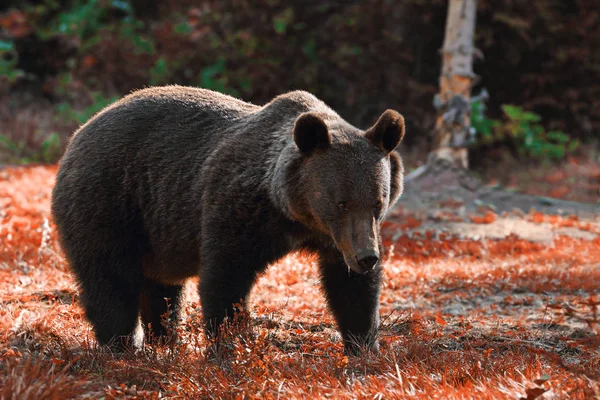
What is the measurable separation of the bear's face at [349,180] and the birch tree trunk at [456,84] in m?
8.23

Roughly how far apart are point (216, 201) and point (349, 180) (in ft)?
3.08

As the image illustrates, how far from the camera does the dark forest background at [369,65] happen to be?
1477 cm

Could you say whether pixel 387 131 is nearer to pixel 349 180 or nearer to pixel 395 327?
pixel 349 180

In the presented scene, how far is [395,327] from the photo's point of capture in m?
5.41

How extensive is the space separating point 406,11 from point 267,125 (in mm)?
11217

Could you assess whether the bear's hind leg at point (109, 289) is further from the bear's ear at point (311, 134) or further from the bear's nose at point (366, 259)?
the bear's nose at point (366, 259)

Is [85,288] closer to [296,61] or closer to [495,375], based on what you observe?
[495,375]

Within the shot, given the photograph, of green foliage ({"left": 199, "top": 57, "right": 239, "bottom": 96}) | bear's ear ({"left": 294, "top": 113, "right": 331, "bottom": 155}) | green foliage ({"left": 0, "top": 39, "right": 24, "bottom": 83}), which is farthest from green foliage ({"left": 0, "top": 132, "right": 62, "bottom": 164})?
bear's ear ({"left": 294, "top": 113, "right": 331, "bottom": 155})

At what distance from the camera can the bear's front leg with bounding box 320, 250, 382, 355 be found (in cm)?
456

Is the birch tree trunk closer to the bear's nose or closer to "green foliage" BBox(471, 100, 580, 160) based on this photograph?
"green foliage" BBox(471, 100, 580, 160)

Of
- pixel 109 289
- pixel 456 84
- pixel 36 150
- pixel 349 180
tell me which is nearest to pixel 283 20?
pixel 456 84

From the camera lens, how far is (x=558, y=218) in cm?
1012

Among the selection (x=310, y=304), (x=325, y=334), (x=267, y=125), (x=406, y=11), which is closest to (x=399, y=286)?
(x=310, y=304)

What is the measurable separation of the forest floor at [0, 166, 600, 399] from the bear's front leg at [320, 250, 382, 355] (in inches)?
6.6
